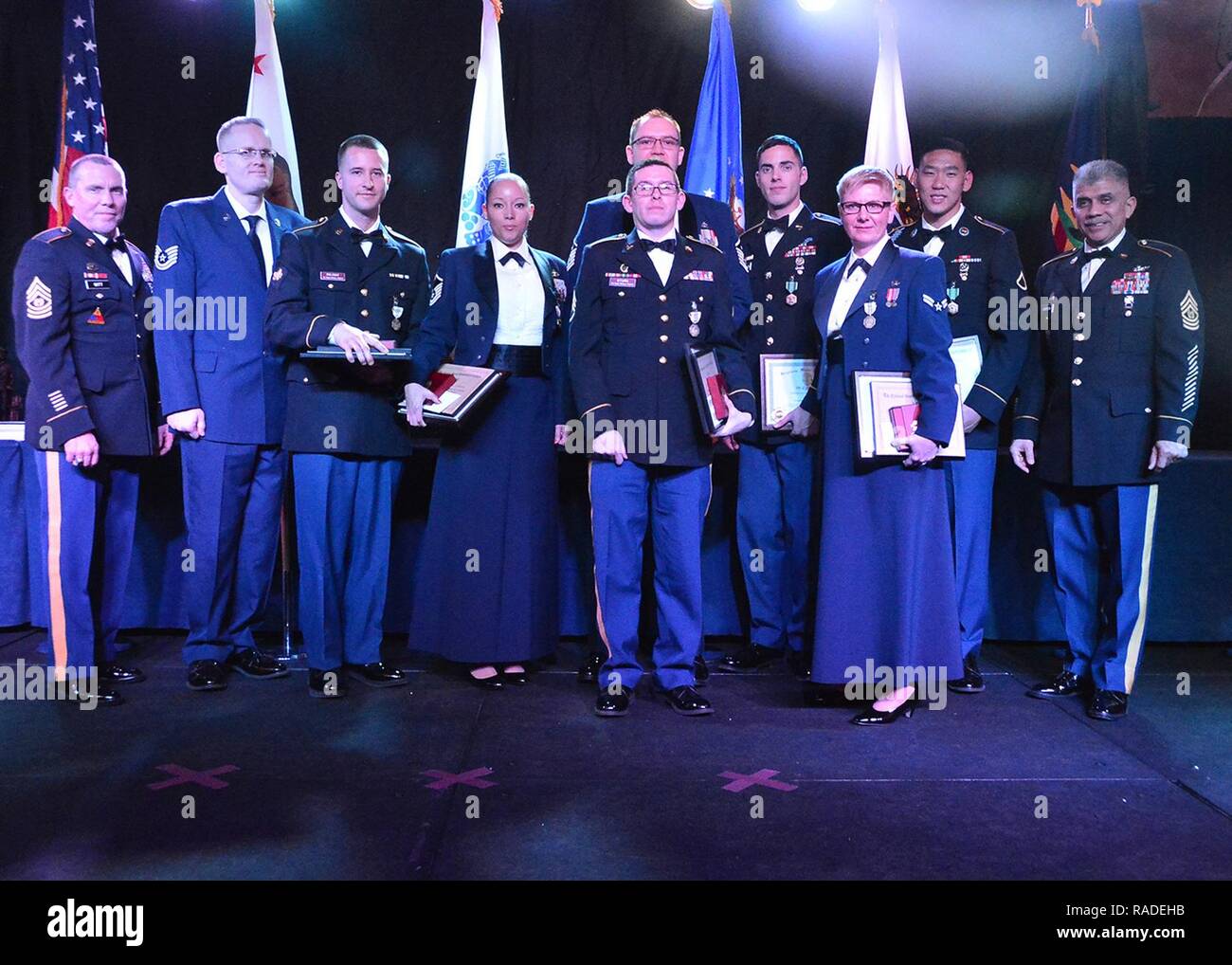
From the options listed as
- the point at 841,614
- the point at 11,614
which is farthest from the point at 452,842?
the point at 11,614

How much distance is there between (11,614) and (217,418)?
1.56 metres

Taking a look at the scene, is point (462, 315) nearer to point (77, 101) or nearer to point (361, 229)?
point (361, 229)

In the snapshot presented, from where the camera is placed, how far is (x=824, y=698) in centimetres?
357

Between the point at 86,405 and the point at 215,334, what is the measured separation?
486 millimetres

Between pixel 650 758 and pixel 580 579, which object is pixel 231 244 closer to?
pixel 580 579

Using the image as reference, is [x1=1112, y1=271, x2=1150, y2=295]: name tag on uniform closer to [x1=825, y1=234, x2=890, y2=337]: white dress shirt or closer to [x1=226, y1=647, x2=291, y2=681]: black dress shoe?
[x1=825, y1=234, x2=890, y2=337]: white dress shirt

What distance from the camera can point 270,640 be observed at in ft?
14.8

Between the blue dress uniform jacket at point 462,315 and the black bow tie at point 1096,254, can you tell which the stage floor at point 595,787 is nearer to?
the blue dress uniform jacket at point 462,315

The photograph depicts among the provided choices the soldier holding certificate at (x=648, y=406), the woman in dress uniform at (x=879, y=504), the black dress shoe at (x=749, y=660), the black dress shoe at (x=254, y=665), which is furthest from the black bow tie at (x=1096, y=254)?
the black dress shoe at (x=254, y=665)

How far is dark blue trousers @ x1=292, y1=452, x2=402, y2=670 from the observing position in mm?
3635

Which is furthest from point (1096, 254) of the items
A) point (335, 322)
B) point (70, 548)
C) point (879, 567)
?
point (70, 548)

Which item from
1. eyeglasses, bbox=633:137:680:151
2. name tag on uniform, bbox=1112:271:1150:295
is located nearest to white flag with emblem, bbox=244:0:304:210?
eyeglasses, bbox=633:137:680:151

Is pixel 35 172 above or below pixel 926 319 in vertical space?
above

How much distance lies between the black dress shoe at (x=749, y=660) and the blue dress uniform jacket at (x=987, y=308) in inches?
42.7
